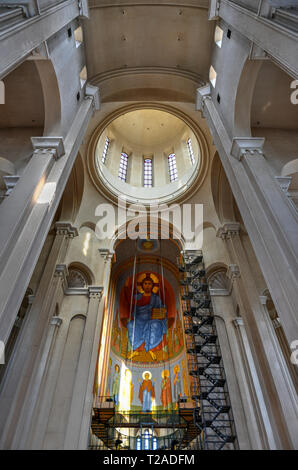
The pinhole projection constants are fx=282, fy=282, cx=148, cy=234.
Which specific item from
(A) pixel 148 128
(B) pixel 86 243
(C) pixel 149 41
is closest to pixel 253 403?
(B) pixel 86 243

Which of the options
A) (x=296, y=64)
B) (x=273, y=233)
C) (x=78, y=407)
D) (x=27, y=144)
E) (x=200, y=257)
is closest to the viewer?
(x=296, y=64)

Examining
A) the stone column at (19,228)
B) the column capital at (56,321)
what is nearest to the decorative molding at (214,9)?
the stone column at (19,228)

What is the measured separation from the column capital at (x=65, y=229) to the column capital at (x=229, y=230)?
232 inches

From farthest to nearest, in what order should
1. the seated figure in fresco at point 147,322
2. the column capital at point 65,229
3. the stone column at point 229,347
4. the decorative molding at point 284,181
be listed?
the seated figure in fresco at point 147,322 < the column capital at point 65,229 < the stone column at point 229,347 < the decorative molding at point 284,181

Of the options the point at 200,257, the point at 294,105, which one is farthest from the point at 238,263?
the point at 294,105

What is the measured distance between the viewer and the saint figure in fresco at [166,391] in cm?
1377

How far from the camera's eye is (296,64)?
431 centimetres

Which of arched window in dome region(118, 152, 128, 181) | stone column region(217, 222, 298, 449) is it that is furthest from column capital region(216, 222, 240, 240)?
arched window in dome region(118, 152, 128, 181)

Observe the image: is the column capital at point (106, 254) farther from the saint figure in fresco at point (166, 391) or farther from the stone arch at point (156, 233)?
the saint figure in fresco at point (166, 391)

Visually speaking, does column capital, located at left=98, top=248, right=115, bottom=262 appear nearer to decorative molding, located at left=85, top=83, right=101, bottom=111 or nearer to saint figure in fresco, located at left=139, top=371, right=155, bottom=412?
decorative molding, located at left=85, top=83, right=101, bottom=111

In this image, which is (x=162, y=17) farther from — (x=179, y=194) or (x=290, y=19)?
(x=179, y=194)

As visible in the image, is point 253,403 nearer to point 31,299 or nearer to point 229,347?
point 229,347

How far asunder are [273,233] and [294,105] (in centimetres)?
533

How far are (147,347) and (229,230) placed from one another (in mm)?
8919
